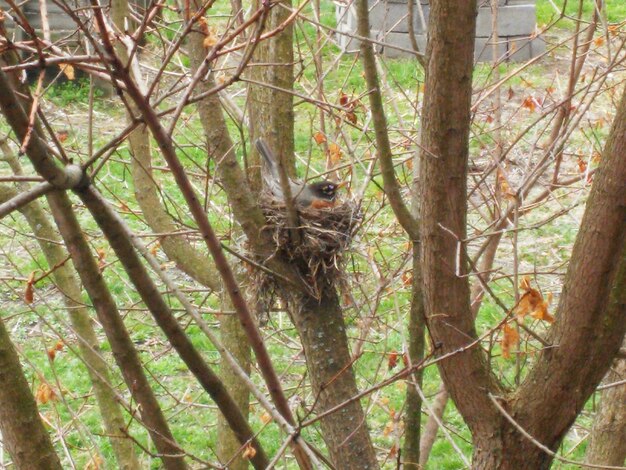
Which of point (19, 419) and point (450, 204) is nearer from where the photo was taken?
point (19, 419)

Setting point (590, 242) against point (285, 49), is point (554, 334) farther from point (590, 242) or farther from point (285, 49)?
point (285, 49)

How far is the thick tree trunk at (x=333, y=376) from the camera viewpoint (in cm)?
361

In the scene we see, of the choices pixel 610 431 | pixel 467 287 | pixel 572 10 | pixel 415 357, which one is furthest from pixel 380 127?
pixel 572 10

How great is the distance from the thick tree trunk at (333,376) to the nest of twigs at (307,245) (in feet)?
0.32

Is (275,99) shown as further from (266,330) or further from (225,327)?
(266,330)

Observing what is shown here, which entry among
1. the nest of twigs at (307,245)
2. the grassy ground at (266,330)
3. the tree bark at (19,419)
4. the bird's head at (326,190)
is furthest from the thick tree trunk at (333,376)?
the tree bark at (19,419)

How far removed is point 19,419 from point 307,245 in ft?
5.68

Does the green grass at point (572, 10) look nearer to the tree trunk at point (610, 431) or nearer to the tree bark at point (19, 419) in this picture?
the tree trunk at point (610, 431)

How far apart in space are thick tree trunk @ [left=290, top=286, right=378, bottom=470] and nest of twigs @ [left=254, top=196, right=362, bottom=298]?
10cm

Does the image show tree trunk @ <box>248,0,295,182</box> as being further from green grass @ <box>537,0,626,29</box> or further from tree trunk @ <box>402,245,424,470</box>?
green grass @ <box>537,0,626,29</box>

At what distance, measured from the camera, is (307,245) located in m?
3.76

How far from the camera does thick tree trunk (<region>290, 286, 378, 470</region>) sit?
361 cm

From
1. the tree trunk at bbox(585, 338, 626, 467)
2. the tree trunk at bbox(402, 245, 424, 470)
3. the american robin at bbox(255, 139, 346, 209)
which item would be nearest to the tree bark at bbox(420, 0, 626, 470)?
the tree trunk at bbox(402, 245, 424, 470)

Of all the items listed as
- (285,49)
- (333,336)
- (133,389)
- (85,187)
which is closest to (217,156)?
(285,49)
